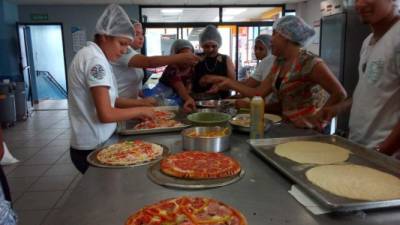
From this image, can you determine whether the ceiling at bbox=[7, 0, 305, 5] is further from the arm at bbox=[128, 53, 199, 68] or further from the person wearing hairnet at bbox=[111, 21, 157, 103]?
the arm at bbox=[128, 53, 199, 68]

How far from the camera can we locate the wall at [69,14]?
7.59 meters

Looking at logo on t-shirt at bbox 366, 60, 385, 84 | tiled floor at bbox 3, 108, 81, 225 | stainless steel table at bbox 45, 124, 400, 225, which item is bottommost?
tiled floor at bbox 3, 108, 81, 225

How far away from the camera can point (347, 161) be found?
1.27 m

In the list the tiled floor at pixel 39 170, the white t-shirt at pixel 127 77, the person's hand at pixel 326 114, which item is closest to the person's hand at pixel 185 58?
the white t-shirt at pixel 127 77

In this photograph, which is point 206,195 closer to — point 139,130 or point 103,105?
point 103,105

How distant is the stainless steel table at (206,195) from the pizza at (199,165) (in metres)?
0.07

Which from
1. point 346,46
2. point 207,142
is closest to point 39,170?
point 207,142

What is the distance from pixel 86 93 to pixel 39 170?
2.52 metres

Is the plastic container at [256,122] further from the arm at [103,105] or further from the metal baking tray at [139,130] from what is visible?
the arm at [103,105]

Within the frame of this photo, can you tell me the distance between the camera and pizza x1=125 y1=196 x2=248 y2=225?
2.82 ft

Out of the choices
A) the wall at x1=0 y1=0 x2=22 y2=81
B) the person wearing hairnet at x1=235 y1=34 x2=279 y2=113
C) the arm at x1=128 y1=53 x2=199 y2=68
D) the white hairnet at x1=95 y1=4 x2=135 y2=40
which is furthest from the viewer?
the wall at x1=0 y1=0 x2=22 y2=81

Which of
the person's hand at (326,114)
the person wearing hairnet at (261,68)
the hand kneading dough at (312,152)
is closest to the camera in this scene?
the hand kneading dough at (312,152)

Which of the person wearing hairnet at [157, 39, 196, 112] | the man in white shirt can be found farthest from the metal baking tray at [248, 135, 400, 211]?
the person wearing hairnet at [157, 39, 196, 112]

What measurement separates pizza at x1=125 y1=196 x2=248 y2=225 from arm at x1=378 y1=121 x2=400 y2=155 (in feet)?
2.87
